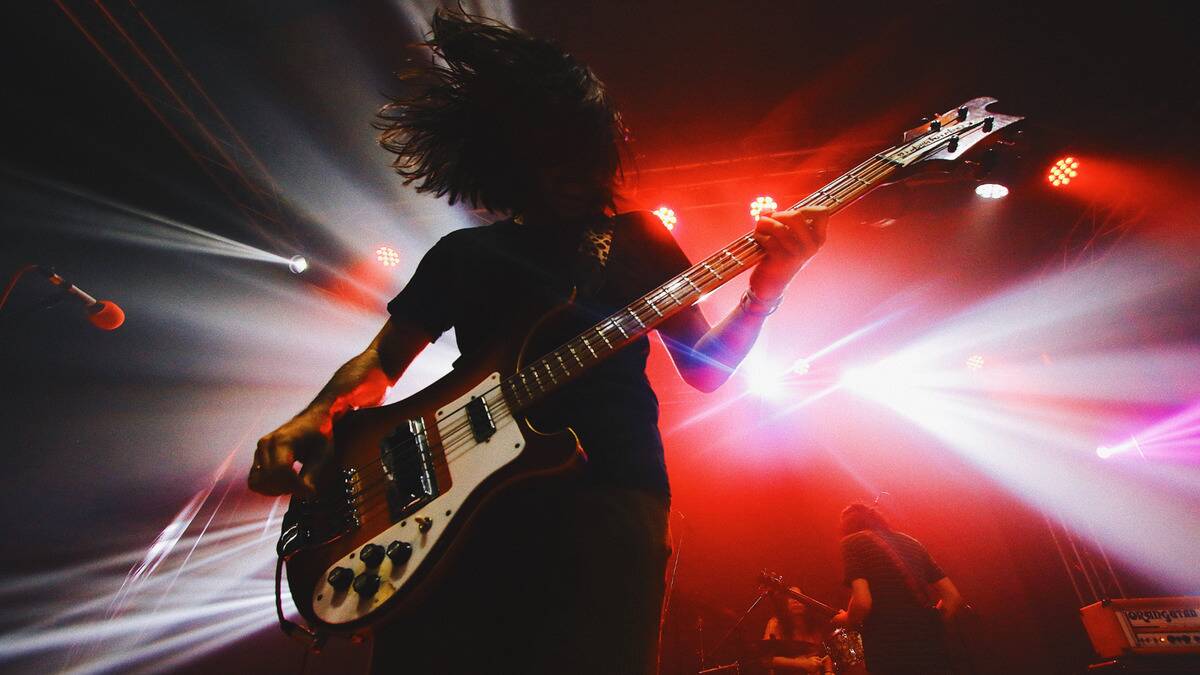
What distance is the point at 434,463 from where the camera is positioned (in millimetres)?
1303

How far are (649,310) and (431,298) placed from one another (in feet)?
2.67

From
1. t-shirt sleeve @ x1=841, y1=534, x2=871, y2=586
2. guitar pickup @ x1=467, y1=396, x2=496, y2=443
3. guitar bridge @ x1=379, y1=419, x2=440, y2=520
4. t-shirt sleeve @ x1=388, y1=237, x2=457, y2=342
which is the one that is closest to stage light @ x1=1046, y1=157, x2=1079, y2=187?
t-shirt sleeve @ x1=841, y1=534, x2=871, y2=586

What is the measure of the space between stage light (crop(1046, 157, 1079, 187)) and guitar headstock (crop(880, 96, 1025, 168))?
5292 mm

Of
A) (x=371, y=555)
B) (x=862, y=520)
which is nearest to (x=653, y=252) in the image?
(x=371, y=555)

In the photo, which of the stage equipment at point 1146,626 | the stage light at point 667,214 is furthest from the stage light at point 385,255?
the stage equipment at point 1146,626

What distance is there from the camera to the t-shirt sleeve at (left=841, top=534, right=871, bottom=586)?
14.9 ft

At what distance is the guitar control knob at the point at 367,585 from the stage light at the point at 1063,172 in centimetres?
805

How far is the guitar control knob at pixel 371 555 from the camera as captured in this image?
113 centimetres

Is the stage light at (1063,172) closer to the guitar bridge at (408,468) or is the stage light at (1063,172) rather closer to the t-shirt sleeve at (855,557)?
the t-shirt sleeve at (855,557)

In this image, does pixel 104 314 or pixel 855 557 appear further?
pixel 855 557

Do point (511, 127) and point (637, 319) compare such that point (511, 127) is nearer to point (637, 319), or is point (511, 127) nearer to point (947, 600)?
point (637, 319)

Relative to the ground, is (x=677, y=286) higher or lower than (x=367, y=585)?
higher

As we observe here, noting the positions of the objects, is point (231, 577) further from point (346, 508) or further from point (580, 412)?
point (580, 412)

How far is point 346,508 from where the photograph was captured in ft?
4.25
